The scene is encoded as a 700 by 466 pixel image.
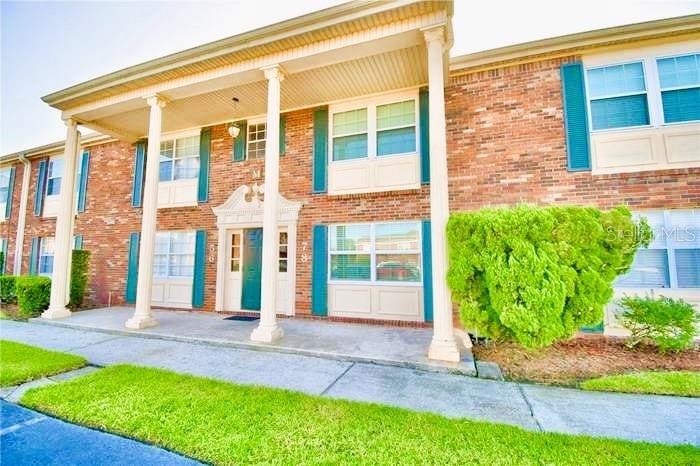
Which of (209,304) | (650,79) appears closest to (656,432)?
(650,79)

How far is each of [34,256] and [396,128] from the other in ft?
44.5

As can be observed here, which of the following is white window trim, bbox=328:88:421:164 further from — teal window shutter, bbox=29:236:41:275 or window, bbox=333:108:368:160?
teal window shutter, bbox=29:236:41:275

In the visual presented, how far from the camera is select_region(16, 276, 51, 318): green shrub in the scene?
7.72 metres

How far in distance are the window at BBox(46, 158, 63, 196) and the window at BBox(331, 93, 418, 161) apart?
1064 centimetres

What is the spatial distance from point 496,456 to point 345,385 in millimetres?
1857

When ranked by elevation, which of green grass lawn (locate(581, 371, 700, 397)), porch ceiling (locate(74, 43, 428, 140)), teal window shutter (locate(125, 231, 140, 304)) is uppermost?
porch ceiling (locate(74, 43, 428, 140))

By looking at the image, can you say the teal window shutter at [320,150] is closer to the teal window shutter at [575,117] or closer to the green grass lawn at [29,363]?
the teal window shutter at [575,117]

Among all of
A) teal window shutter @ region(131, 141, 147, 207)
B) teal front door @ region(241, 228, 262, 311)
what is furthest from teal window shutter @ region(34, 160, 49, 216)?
teal front door @ region(241, 228, 262, 311)

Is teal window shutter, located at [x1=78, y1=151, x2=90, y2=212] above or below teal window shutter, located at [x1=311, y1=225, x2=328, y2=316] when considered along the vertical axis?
above

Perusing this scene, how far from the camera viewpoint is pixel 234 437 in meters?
2.50

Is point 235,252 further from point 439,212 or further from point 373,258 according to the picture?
point 439,212

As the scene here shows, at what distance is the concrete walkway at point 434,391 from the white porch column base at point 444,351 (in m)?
0.36

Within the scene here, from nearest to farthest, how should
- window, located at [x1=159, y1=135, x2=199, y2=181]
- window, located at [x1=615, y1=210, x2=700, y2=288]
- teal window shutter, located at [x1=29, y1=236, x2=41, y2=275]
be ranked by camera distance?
window, located at [x1=615, y1=210, x2=700, y2=288] → window, located at [x1=159, y1=135, x2=199, y2=181] → teal window shutter, located at [x1=29, y1=236, x2=41, y2=275]

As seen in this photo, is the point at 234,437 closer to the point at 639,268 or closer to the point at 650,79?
the point at 639,268
